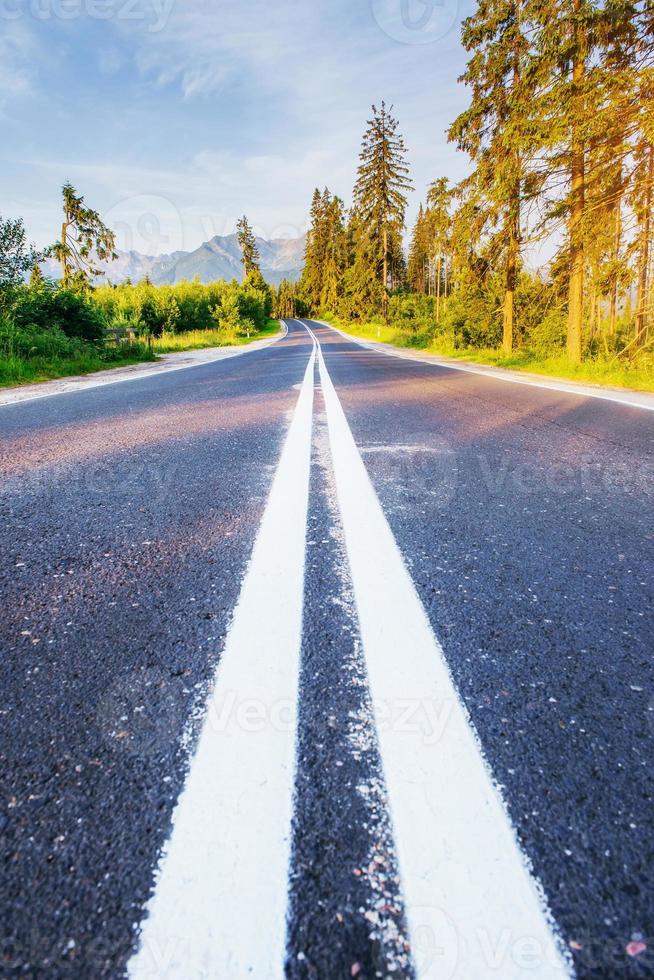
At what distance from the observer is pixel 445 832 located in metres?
0.86

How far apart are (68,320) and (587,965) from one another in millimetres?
16772

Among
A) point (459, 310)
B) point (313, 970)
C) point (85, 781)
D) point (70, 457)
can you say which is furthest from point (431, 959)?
point (459, 310)

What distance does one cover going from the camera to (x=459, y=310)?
24.0 m

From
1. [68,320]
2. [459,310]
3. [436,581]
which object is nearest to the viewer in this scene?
[436,581]

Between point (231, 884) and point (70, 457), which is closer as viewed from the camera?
point (231, 884)

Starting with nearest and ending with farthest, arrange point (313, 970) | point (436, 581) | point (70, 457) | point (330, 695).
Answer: point (313, 970)
point (330, 695)
point (436, 581)
point (70, 457)

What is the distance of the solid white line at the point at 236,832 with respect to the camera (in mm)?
692

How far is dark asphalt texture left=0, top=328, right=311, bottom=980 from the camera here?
30.0 inches

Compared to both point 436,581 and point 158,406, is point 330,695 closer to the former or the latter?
point 436,581

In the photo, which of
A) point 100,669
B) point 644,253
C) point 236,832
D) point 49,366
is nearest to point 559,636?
point 236,832

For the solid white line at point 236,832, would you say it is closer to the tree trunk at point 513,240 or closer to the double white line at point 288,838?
the double white line at point 288,838

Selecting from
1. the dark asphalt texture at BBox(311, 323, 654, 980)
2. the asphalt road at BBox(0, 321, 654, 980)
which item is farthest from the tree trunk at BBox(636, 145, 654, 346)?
the asphalt road at BBox(0, 321, 654, 980)

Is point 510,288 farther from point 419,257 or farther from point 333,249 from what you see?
point 419,257

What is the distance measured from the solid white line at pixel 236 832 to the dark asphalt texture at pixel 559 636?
1.38ft
